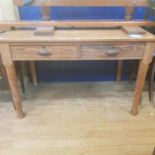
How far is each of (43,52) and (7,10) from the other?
836 millimetres

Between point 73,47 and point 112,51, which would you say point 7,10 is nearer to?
point 73,47

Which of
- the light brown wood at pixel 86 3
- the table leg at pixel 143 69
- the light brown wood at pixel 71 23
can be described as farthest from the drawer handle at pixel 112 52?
the light brown wood at pixel 86 3

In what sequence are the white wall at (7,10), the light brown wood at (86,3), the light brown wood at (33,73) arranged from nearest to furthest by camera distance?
the light brown wood at (86,3), the white wall at (7,10), the light brown wood at (33,73)

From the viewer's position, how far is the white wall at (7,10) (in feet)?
5.80

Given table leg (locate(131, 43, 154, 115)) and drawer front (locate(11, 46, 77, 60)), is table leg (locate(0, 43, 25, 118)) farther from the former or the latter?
table leg (locate(131, 43, 154, 115))

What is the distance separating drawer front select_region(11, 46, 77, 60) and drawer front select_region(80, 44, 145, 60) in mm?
89

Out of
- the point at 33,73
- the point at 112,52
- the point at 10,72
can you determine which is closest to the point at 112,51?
the point at 112,52

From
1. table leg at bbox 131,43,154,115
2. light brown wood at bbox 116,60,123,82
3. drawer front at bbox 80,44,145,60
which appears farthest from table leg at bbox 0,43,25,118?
light brown wood at bbox 116,60,123,82

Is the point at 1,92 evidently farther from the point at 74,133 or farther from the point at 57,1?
the point at 57,1

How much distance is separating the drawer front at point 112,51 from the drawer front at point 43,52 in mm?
89

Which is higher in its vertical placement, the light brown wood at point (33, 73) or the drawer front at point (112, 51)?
the drawer front at point (112, 51)

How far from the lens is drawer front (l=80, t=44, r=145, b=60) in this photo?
1.32 m

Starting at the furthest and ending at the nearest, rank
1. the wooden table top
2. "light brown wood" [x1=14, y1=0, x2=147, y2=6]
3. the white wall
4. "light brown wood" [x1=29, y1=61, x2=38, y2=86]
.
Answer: "light brown wood" [x1=29, y1=61, x2=38, y2=86], the white wall, "light brown wood" [x1=14, y1=0, x2=147, y2=6], the wooden table top

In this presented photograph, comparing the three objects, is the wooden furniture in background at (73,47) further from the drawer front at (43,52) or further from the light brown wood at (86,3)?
the light brown wood at (86,3)
